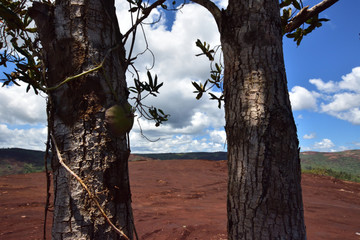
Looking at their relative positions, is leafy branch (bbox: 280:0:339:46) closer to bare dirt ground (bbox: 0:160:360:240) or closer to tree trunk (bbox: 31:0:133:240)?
tree trunk (bbox: 31:0:133:240)

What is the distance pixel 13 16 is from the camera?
117cm

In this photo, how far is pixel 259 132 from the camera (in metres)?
A: 1.72

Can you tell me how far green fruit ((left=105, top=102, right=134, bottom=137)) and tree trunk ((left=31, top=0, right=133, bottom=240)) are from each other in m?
0.02

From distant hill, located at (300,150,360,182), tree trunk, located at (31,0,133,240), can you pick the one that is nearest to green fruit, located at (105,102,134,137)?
tree trunk, located at (31,0,133,240)

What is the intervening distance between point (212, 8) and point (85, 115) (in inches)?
62.2

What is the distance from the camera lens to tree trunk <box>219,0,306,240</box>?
1.66m

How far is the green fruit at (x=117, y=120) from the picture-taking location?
960mm

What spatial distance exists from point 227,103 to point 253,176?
0.59 metres

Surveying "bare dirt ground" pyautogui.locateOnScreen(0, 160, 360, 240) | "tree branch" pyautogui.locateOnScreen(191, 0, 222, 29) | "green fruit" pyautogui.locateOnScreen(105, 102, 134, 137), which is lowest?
"bare dirt ground" pyautogui.locateOnScreen(0, 160, 360, 240)

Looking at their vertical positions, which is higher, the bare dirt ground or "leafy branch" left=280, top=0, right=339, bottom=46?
"leafy branch" left=280, top=0, right=339, bottom=46

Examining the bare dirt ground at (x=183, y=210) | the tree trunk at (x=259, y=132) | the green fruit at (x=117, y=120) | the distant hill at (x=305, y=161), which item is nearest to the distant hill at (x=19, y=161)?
the distant hill at (x=305, y=161)

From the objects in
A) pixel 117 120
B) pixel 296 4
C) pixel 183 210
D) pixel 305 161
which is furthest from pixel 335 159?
pixel 117 120

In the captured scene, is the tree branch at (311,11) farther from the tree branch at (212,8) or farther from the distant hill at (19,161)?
the distant hill at (19,161)

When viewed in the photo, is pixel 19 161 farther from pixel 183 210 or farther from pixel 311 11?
pixel 311 11
